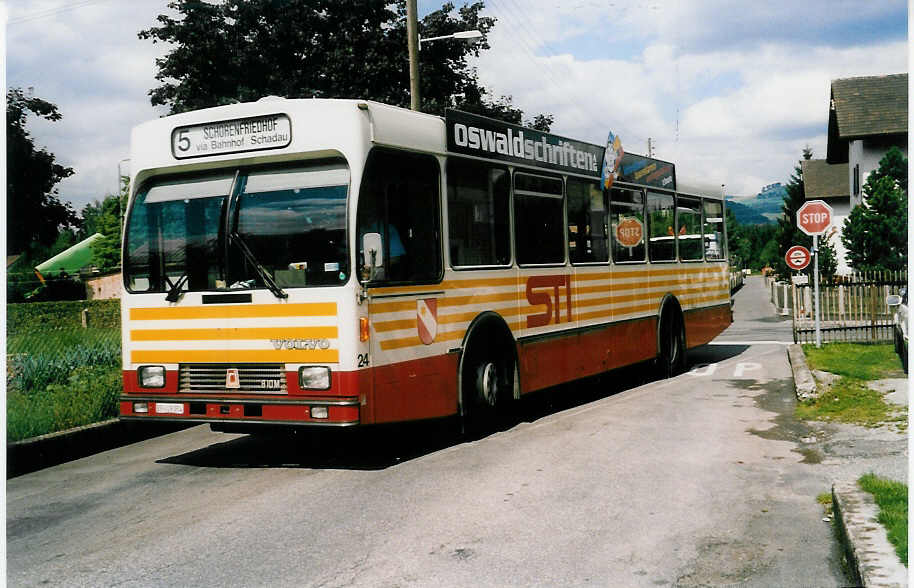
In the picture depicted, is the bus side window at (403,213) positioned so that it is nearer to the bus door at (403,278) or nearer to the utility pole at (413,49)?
the bus door at (403,278)

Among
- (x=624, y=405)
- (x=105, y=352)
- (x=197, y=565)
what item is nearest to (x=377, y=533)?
(x=197, y=565)

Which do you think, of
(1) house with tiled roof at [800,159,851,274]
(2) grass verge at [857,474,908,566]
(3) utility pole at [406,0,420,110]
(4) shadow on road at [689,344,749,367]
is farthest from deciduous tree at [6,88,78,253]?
(1) house with tiled roof at [800,159,851,274]

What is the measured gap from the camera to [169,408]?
874cm

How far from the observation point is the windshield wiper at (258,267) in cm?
834

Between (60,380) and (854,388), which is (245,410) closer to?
(60,380)

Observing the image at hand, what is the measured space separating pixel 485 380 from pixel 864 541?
526 centimetres

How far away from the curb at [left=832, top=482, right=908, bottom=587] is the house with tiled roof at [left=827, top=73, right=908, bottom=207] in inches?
1440

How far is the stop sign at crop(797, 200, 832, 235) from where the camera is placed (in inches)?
805

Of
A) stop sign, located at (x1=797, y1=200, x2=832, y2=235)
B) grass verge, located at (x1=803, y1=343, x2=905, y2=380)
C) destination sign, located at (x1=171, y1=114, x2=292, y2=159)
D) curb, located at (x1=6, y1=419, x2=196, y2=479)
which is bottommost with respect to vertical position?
grass verge, located at (x1=803, y1=343, x2=905, y2=380)

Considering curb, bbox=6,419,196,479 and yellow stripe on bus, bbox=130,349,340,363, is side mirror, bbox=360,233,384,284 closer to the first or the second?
yellow stripe on bus, bbox=130,349,340,363

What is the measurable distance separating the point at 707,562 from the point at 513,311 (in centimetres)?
542

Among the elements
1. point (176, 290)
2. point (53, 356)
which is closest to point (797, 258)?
point (53, 356)

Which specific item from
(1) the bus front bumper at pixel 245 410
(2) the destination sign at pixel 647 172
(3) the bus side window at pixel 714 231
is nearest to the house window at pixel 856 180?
(3) the bus side window at pixel 714 231

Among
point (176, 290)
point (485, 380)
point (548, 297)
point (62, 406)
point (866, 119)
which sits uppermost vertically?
point (866, 119)
